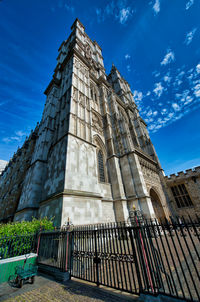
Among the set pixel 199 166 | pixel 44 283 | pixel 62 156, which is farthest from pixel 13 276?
pixel 199 166

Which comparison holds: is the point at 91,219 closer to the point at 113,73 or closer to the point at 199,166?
the point at 199,166

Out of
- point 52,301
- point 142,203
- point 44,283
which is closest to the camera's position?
point 52,301

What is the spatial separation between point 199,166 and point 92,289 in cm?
2093

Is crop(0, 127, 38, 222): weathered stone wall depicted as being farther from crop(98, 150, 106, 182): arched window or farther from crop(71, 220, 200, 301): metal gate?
crop(71, 220, 200, 301): metal gate

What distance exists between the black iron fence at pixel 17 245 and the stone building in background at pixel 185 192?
61.6 feet

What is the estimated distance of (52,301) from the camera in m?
3.22

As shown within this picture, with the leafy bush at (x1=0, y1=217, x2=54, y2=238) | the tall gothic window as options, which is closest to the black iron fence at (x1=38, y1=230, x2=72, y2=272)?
the leafy bush at (x1=0, y1=217, x2=54, y2=238)

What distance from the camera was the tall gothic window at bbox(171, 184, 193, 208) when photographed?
18016 mm

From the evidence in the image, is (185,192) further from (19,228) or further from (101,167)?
(19,228)

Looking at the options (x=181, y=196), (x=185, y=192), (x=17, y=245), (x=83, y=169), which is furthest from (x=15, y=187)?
(x=185, y=192)

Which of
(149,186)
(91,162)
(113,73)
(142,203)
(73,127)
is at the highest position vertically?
(113,73)

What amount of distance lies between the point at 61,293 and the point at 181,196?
20399 millimetres

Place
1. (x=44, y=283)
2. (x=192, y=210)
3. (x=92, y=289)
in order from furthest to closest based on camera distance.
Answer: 1. (x=192, y=210)
2. (x=44, y=283)
3. (x=92, y=289)

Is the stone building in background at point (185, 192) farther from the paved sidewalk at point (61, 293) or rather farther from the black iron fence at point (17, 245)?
the black iron fence at point (17, 245)
